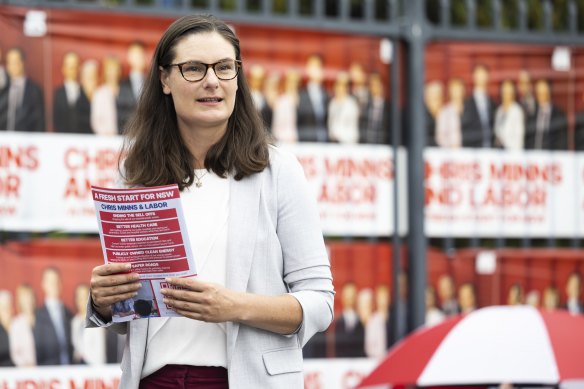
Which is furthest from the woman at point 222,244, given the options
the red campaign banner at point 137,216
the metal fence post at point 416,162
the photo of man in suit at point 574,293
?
the photo of man in suit at point 574,293

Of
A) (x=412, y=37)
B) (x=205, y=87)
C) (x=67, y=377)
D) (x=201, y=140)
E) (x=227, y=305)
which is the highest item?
(x=412, y=37)

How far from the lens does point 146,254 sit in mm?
2588

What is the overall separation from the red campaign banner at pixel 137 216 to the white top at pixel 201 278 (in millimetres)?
197

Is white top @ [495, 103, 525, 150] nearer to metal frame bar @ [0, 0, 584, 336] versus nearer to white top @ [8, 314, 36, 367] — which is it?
metal frame bar @ [0, 0, 584, 336]

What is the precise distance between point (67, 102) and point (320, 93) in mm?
1392

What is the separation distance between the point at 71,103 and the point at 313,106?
1326mm

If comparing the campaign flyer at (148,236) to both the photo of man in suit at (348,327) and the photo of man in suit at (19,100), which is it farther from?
the photo of man in suit at (348,327)

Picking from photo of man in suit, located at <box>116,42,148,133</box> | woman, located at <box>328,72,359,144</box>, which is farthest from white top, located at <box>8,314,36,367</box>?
woman, located at <box>328,72,359,144</box>

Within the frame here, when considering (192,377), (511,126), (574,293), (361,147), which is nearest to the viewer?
(192,377)

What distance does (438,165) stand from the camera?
6344 millimetres

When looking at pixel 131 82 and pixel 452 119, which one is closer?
pixel 131 82

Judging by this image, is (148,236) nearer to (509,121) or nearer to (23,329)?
(23,329)

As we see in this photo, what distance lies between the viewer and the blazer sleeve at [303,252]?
8.97ft

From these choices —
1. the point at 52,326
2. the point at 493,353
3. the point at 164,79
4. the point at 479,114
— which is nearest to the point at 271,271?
the point at 164,79
